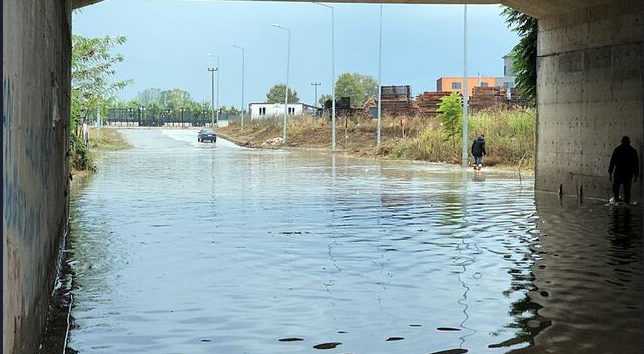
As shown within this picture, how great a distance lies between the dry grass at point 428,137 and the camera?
4791cm

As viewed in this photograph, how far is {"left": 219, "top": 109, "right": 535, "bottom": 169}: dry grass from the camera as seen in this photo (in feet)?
157

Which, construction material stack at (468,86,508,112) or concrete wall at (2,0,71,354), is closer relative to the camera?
concrete wall at (2,0,71,354)

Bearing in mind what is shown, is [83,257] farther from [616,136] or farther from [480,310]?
[616,136]

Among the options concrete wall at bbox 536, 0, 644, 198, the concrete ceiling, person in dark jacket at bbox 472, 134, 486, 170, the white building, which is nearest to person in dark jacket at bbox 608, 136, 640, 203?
concrete wall at bbox 536, 0, 644, 198

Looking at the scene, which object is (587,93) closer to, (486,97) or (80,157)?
(80,157)

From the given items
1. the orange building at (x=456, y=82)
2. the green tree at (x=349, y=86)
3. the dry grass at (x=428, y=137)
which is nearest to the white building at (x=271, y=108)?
the orange building at (x=456, y=82)

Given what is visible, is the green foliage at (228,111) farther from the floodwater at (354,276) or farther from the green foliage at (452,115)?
the floodwater at (354,276)

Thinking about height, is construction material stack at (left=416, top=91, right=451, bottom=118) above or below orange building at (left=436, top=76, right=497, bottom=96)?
below

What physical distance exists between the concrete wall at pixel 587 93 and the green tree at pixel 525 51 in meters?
4.67

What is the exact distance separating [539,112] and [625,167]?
634 cm

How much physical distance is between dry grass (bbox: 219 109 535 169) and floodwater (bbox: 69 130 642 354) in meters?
18.9

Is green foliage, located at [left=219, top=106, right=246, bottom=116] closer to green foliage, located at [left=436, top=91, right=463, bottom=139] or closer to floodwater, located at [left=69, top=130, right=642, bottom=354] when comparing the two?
green foliage, located at [left=436, top=91, right=463, bottom=139]

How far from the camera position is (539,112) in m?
29.3

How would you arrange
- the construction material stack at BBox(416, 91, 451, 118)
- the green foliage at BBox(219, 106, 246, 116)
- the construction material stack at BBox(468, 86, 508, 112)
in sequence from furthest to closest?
the green foliage at BBox(219, 106, 246, 116), the construction material stack at BBox(416, 91, 451, 118), the construction material stack at BBox(468, 86, 508, 112)
